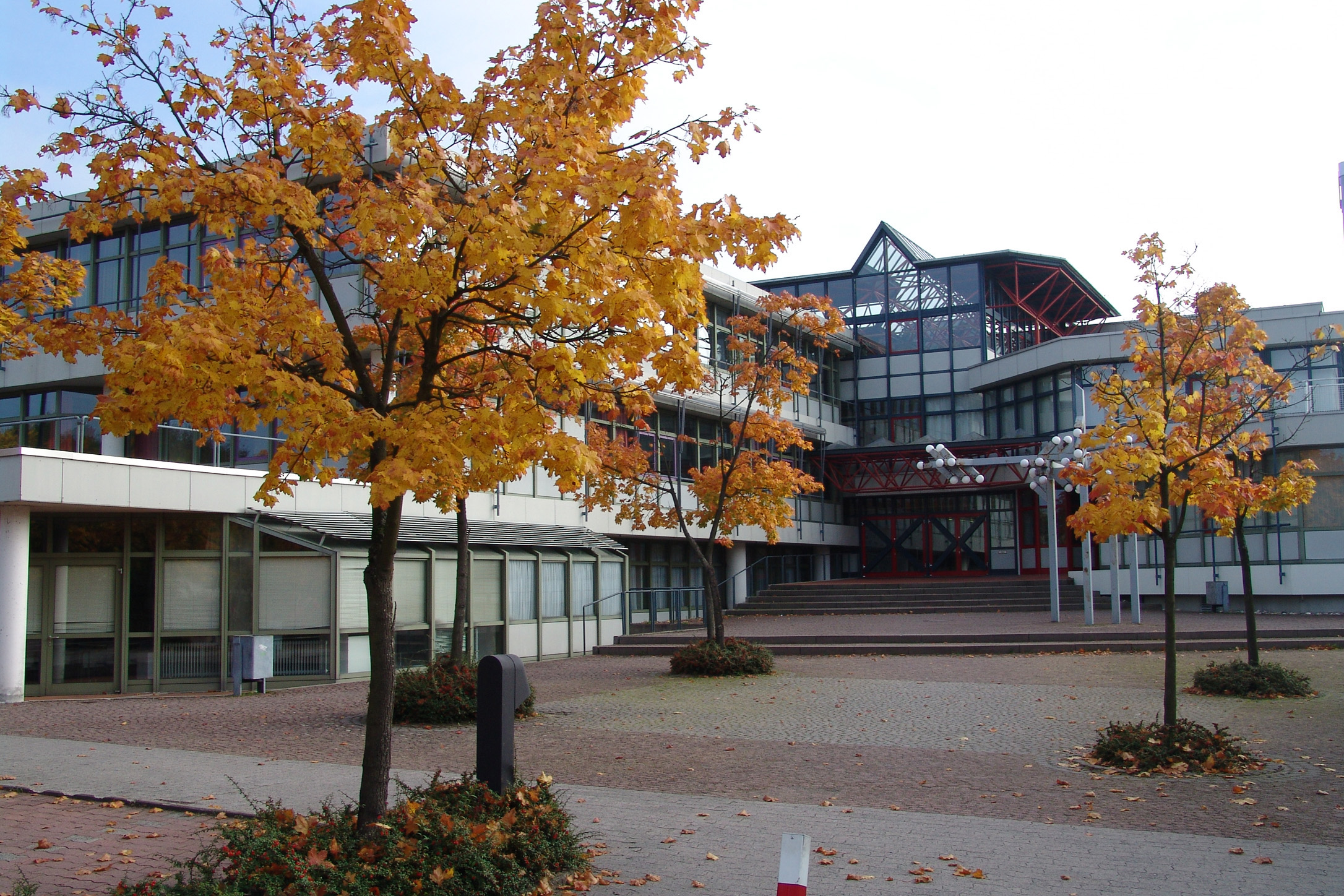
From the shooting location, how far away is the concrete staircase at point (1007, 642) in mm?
21078

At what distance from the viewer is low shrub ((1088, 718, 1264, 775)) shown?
31.4 feet

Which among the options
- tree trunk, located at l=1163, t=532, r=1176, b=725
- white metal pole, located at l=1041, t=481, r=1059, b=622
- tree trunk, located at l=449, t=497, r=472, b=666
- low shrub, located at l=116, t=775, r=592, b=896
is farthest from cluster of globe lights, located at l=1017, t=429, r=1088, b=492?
low shrub, located at l=116, t=775, r=592, b=896

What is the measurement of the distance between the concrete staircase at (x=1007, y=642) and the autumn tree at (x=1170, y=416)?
10722 millimetres

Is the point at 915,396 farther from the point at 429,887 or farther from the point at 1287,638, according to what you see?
the point at 429,887

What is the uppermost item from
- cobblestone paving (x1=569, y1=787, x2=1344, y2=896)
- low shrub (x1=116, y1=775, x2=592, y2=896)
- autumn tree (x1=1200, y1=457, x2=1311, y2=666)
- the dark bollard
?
autumn tree (x1=1200, y1=457, x2=1311, y2=666)

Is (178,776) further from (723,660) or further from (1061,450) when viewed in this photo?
(1061,450)

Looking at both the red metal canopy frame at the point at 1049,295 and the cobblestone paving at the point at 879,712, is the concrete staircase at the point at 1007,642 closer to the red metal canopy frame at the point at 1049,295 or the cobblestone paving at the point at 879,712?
A: the cobblestone paving at the point at 879,712

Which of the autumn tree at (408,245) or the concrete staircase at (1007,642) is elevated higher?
the autumn tree at (408,245)

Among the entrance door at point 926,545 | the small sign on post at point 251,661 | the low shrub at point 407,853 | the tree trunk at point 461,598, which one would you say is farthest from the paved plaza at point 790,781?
the entrance door at point 926,545

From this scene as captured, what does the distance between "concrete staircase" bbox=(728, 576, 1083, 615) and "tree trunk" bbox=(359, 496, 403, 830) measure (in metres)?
26.5

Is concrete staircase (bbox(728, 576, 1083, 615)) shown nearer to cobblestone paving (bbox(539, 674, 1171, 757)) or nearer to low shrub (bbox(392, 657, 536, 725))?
cobblestone paving (bbox(539, 674, 1171, 757))

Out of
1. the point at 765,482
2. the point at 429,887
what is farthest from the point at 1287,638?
the point at 429,887

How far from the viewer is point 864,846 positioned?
7.20m

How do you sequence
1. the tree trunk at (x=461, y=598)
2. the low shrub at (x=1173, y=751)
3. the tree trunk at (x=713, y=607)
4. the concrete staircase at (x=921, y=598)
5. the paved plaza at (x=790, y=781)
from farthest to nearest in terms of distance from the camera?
1. the concrete staircase at (x=921, y=598)
2. the tree trunk at (x=713, y=607)
3. the tree trunk at (x=461, y=598)
4. the low shrub at (x=1173, y=751)
5. the paved plaza at (x=790, y=781)
